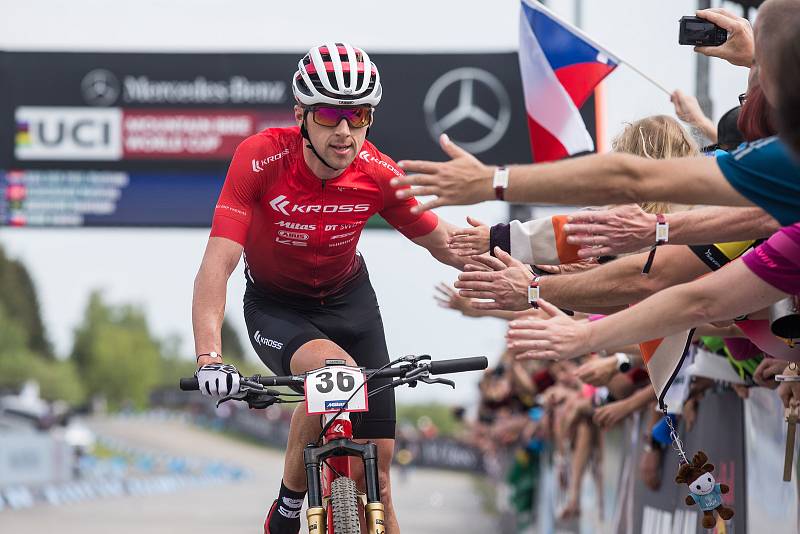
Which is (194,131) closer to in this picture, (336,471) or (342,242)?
(342,242)

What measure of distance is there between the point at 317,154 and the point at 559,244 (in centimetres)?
128

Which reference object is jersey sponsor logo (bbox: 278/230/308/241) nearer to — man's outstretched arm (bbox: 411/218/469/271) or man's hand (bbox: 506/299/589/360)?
man's outstretched arm (bbox: 411/218/469/271)

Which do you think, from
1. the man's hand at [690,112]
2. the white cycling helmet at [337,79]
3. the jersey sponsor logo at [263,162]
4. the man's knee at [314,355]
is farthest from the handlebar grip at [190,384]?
the man's hand at [690,112]

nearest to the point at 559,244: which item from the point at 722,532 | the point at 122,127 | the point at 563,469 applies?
the point at 722,532

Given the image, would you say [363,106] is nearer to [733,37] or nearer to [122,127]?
[733,37]

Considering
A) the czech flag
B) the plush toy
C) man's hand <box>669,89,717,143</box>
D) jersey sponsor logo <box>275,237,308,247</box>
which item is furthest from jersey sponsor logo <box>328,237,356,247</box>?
the czech flag

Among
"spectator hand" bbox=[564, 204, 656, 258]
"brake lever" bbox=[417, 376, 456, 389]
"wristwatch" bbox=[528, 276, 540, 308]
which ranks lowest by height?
"brake lever" bbox=[417, 376, 456, 389]

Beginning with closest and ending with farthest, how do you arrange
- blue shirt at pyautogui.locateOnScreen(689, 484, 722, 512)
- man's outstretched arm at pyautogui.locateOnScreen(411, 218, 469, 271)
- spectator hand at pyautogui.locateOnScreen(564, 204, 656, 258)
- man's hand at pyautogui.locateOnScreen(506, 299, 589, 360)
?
1. man's hand at pyautogui.locateOnScreen(506, 299, 589, 360)
2. spectator hand at pyautogui.locateOnScreen(564, 204, 656, 258)
3. blue shirt at pyautogui.locateOnScreen(689, 484, 722, 512)
4. man's outstretched arm at pyautogui.locateOnScreen(411, 218, 469, 271)

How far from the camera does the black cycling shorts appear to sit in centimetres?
668

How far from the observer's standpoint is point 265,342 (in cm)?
674

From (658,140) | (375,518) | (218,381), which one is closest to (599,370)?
(658,140)

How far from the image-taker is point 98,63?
51.4ft

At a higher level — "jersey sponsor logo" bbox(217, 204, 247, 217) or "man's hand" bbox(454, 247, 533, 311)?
"jersey sponsor logo" bbox(217, 204, 247, 217)

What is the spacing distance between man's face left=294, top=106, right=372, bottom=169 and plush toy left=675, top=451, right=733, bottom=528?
206cm
